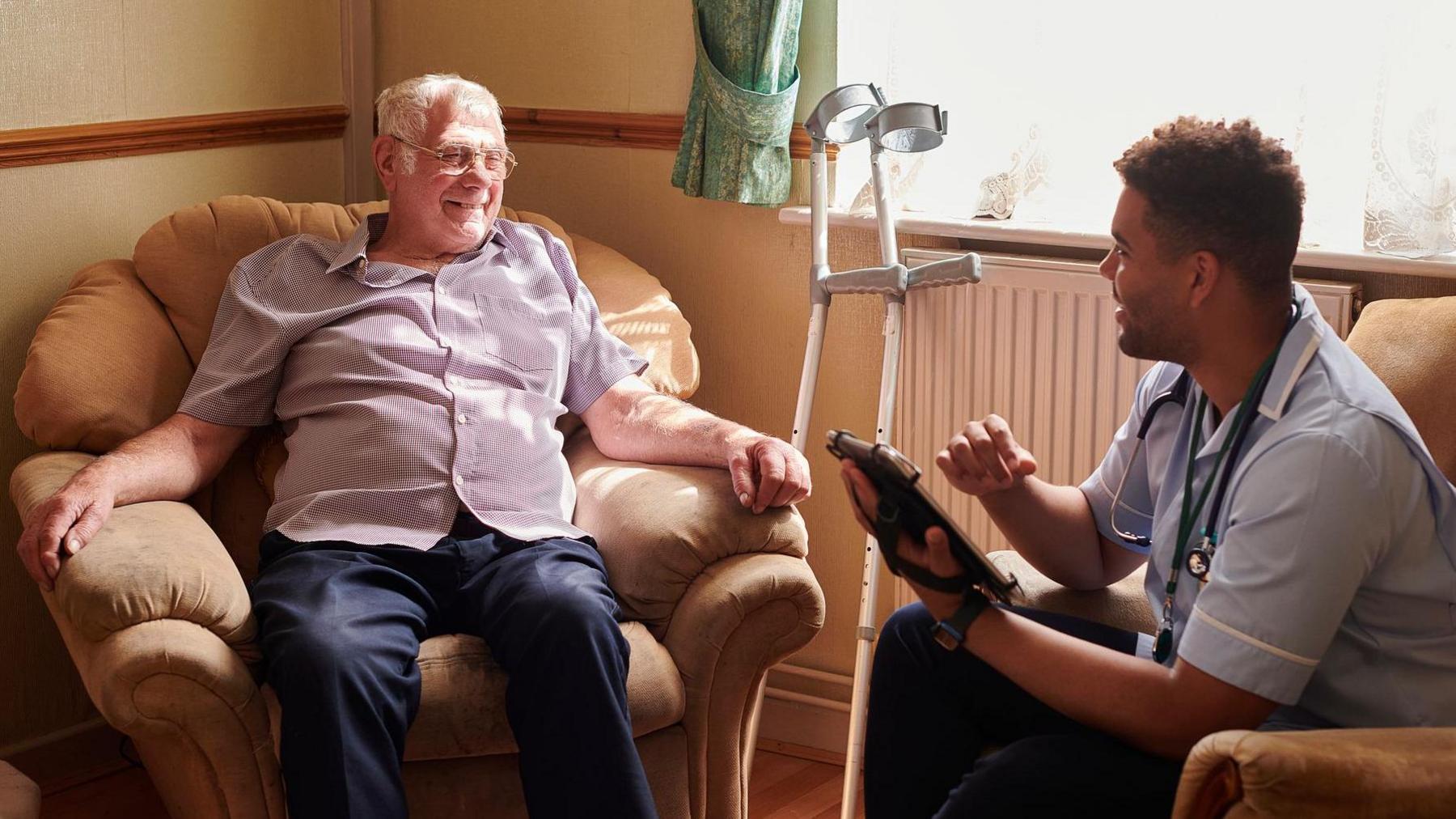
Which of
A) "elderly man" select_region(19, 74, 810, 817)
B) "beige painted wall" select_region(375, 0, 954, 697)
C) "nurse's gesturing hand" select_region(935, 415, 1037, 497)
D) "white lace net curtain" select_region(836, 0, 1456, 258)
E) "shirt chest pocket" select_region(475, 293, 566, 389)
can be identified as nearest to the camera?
"nurse's gesturing hand" select_region(935, 415, 1037, 497)

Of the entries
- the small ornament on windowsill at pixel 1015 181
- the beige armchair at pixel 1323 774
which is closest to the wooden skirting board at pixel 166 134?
the small ornament on windowsill at pixel 1015 181

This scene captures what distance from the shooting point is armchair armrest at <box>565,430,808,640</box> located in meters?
1.96

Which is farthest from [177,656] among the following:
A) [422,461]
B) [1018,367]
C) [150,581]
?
[1018,367]

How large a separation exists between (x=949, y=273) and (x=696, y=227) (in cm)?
85

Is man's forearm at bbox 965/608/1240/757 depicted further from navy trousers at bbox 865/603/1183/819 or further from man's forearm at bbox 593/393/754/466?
man's forearm at bbox 593/393/754/466

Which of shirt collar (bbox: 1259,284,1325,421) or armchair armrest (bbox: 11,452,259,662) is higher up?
shirt collar (bbox: 1259,284,1325,421)

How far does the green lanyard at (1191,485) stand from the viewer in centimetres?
143

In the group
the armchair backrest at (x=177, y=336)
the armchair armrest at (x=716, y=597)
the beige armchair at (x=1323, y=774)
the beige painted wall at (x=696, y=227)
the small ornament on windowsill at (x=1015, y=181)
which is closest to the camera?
the beige armchair at (x=1323, y=774)

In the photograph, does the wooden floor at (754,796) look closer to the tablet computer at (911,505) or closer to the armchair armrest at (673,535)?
the armchair armrest at (673,535)

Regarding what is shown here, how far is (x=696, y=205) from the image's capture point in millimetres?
2795

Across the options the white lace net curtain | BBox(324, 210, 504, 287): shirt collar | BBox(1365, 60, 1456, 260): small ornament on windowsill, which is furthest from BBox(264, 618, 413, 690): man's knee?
BBox(1365, 60, 1456, 260): small ornament on windowsill

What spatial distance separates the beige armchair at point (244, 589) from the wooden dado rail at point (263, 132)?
0.24 meters

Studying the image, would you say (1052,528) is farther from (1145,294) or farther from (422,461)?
(422,461)

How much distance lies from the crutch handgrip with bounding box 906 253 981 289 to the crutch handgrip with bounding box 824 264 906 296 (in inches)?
0.7
